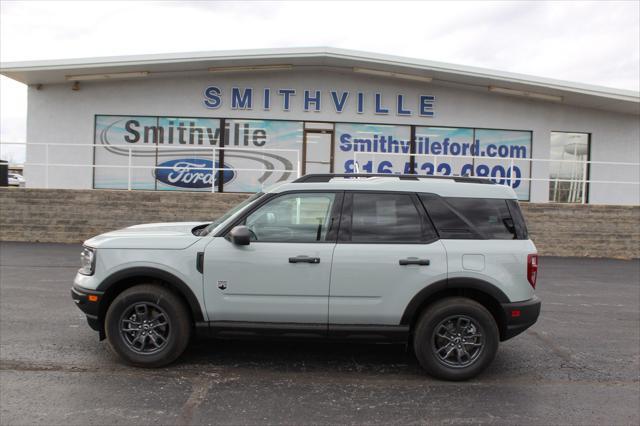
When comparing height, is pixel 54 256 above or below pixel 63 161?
below

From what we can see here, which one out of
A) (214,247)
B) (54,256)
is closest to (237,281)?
(214,247)

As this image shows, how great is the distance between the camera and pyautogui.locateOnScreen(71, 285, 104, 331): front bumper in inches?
189

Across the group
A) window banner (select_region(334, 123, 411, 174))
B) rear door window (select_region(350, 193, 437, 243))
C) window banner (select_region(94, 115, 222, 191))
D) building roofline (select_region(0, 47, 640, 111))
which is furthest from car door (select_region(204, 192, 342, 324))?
window banner (select_region(94, 115, 222, 191))

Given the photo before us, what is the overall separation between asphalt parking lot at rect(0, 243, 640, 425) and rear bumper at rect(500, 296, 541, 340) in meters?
0.48

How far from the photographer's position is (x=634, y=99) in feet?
53.6

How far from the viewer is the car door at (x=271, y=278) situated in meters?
4.67

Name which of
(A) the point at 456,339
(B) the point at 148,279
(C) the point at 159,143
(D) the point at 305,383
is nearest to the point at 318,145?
(C) the point at 159,143

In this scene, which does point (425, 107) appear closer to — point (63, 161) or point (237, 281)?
point (63, 161)

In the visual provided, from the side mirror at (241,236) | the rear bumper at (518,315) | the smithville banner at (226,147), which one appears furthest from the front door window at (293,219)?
the smithville banner at (226,147)

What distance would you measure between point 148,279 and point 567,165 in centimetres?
1753

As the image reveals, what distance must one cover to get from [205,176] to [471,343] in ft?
47.0

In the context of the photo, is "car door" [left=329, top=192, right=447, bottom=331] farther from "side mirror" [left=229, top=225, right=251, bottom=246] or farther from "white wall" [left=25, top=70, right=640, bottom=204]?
"white wall" [left=25, top=70, right=640, bottom=204]

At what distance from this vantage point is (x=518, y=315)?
474 cm

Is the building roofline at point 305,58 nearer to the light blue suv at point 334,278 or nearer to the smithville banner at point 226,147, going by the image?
the smithville banner at point 226,147
